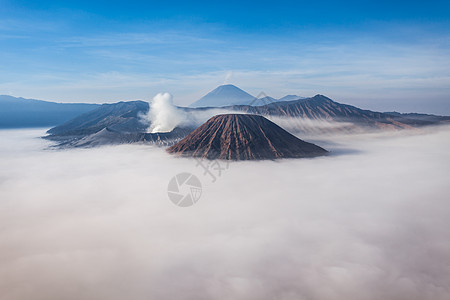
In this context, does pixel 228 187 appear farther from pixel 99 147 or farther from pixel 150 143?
pixel 99 147

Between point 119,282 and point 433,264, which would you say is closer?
point 119,282

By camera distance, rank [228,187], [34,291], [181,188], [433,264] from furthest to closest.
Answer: [181,188]
[228,187]
[433,264]
[34,291]

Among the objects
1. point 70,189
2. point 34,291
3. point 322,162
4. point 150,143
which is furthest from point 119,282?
point 150,143

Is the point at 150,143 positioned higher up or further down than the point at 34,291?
higher up

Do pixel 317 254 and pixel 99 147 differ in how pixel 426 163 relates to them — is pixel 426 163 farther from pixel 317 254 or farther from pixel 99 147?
pixel 99 147

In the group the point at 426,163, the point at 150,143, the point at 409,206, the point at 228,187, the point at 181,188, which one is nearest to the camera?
the point at 409,206

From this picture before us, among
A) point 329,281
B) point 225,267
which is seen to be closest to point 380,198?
point 329,281
